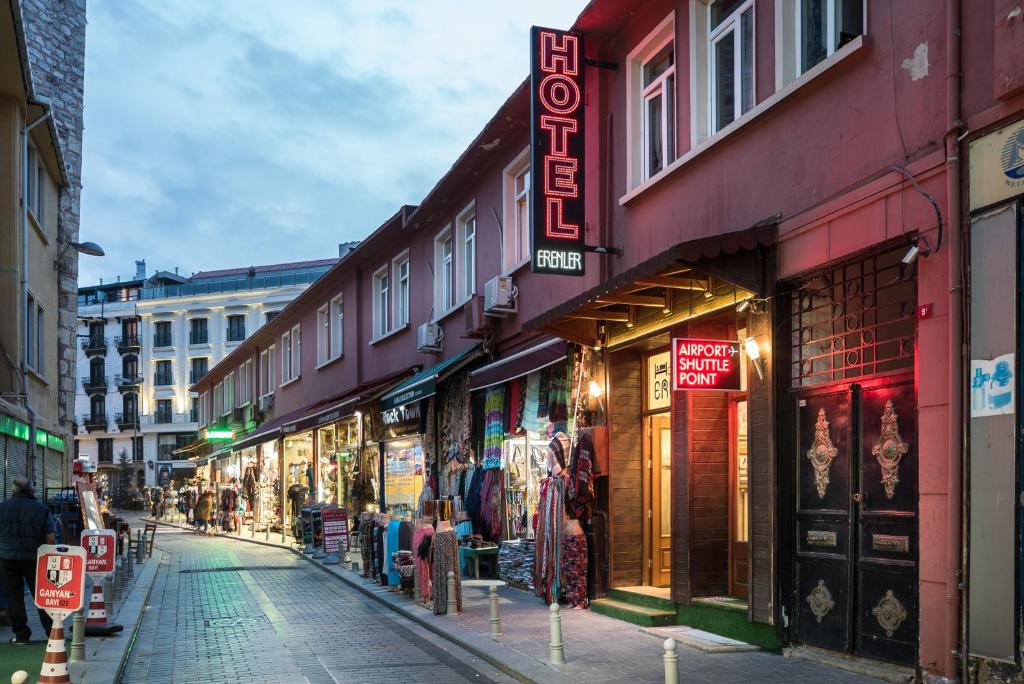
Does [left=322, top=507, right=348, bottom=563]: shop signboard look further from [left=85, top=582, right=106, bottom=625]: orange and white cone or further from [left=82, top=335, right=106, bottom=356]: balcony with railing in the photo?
[left=82, top=335, right=106, bottom=356]: balcony with railing

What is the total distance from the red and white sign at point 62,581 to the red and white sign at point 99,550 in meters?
3.50

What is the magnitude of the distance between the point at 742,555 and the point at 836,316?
316cm

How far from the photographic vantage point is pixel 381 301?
85.4 ft

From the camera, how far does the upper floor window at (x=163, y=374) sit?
74.1m

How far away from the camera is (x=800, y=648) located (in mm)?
9266

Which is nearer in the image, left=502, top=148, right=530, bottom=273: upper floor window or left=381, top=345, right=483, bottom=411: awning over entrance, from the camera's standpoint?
left=502, top=148, right=530, bottom=273: upper floor window

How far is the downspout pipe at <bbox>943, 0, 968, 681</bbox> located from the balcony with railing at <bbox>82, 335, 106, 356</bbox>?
75545 millimetres

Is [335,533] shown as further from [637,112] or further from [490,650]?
[637,112]

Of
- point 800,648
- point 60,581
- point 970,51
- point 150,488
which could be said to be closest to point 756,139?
point 970,51

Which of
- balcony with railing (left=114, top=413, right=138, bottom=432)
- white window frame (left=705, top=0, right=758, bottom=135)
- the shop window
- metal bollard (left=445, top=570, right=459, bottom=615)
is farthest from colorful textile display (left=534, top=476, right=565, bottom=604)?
balcony with railing (left=114, top=413, right=138, bottom=432)

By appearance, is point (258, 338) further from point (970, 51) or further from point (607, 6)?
point (970, 51)

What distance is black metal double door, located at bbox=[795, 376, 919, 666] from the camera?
8141mm

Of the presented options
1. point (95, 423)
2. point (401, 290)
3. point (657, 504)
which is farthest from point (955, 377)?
point (95, 423)

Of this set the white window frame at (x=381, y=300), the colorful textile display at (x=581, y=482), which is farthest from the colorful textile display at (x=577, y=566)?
the white window frame at (x=381, y=300)
